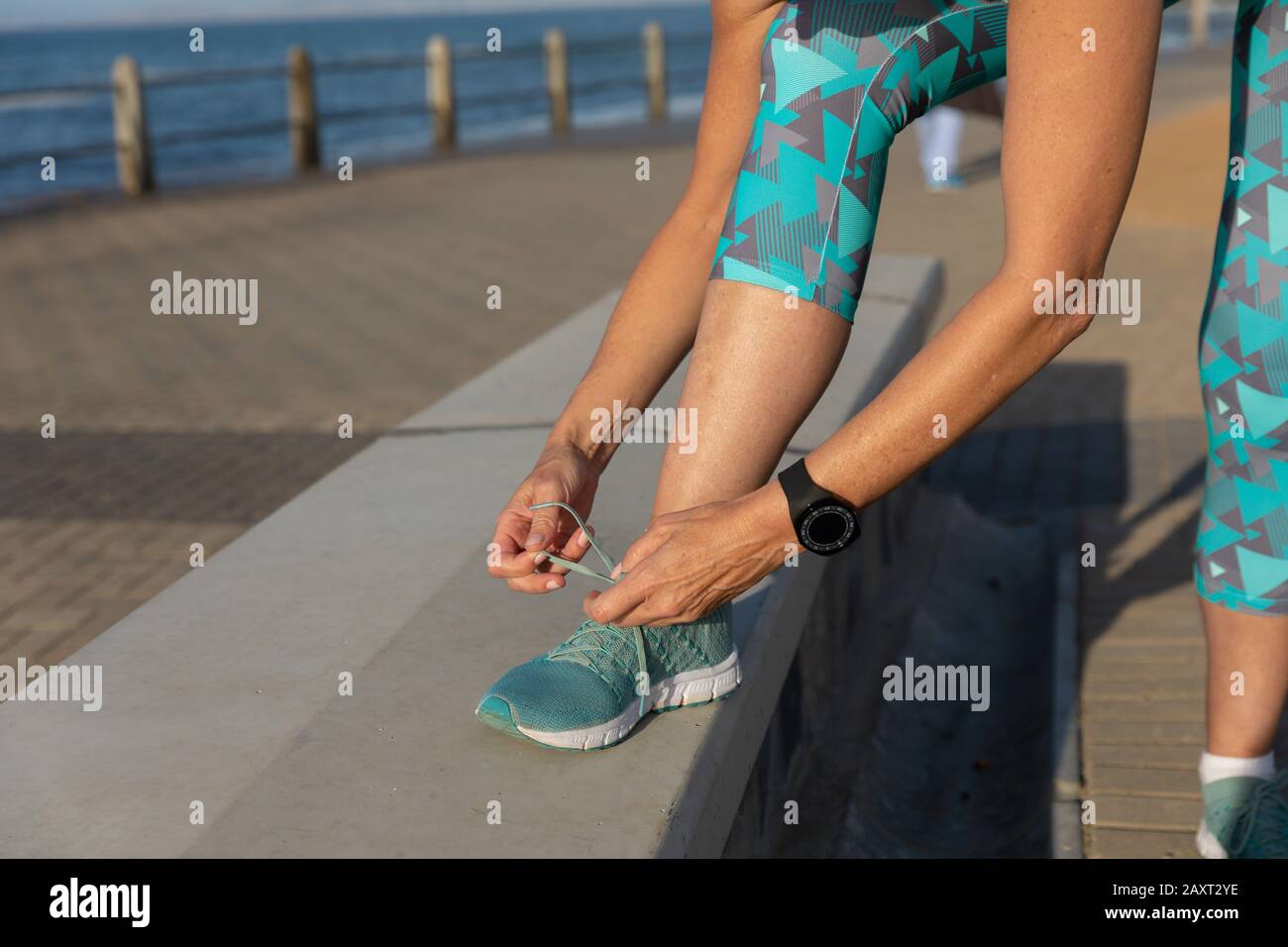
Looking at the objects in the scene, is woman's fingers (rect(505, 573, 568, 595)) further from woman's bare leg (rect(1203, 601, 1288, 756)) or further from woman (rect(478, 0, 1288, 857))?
woman's bare leg (rect(1203, 601, 1288, 756))

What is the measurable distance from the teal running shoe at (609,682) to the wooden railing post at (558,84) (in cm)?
1741

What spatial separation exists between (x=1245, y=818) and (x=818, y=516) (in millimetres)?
1015

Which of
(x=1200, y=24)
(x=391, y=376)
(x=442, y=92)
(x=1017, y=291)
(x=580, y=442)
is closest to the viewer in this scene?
(x=1017, y=291)

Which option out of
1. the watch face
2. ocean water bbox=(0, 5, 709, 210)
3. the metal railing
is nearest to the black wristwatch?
the watch face

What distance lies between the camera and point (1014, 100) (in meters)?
1.61

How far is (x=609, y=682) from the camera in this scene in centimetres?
179

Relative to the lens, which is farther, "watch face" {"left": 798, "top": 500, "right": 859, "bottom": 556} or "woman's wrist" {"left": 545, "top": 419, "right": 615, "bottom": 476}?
"woman's wrist" {"left": 545, "top": 419, "right": 615, "bottom": 476}

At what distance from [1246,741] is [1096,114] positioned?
44.6 inches

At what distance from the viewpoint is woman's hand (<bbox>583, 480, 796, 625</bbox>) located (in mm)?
1677

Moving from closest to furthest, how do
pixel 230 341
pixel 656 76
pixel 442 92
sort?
pixel 230 341
pixel 442 92
pixel 656 76

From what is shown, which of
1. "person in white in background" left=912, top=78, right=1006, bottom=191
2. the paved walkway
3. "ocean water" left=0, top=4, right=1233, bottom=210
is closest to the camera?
the paved walkway

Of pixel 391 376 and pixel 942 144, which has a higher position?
pixel 942 144

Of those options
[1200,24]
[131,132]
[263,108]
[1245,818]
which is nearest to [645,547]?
[1245,818]

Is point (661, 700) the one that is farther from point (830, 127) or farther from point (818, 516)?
point (830, 127)
